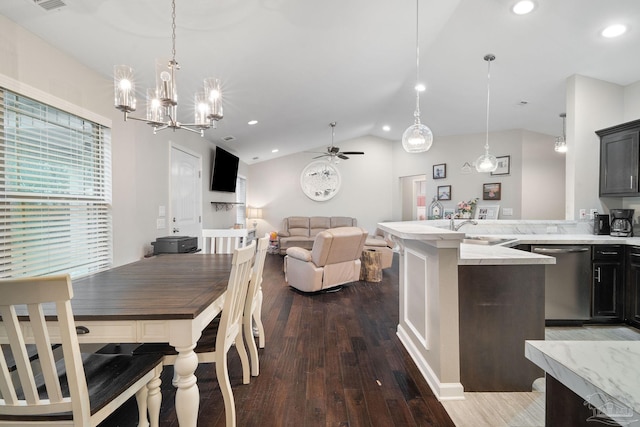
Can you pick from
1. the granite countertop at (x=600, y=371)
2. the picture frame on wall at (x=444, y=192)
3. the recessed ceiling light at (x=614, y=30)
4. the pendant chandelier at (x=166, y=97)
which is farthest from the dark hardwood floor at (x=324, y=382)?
the picture frame on wall at (x=444, y=192)

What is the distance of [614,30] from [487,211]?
3644 millimetres

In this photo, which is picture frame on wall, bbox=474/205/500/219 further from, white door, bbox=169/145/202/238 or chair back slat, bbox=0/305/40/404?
chair back slat, bbox=0/305/40/404

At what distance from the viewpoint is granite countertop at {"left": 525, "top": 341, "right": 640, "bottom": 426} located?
454mm

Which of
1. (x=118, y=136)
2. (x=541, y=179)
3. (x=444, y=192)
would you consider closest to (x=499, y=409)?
(x=118, y=136)

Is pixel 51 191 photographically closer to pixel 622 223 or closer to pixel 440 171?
pixel 622 223

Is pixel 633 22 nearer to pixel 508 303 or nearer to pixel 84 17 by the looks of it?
pixel 508 303

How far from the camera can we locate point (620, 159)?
328cm

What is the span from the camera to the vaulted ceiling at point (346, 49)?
6.69 ft

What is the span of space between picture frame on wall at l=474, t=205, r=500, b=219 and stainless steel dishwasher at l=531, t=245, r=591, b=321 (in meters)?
2.90

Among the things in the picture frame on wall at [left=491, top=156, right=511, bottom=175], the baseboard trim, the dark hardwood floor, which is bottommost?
the dark hardwood floor

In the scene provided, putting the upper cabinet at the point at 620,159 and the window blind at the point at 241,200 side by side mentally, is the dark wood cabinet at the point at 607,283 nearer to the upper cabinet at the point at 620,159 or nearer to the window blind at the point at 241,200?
the upper cabinet at the point at 620,159

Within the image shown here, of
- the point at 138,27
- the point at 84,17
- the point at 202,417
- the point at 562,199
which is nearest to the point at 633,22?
the point at 562,199

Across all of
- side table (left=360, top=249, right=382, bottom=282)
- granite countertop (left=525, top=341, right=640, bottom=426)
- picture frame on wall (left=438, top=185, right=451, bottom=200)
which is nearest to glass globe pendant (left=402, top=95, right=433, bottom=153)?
granite countertop (left=525, top=341, right=640, bottom=426)

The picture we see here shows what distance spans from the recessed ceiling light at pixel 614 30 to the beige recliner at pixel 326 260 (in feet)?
10.7
